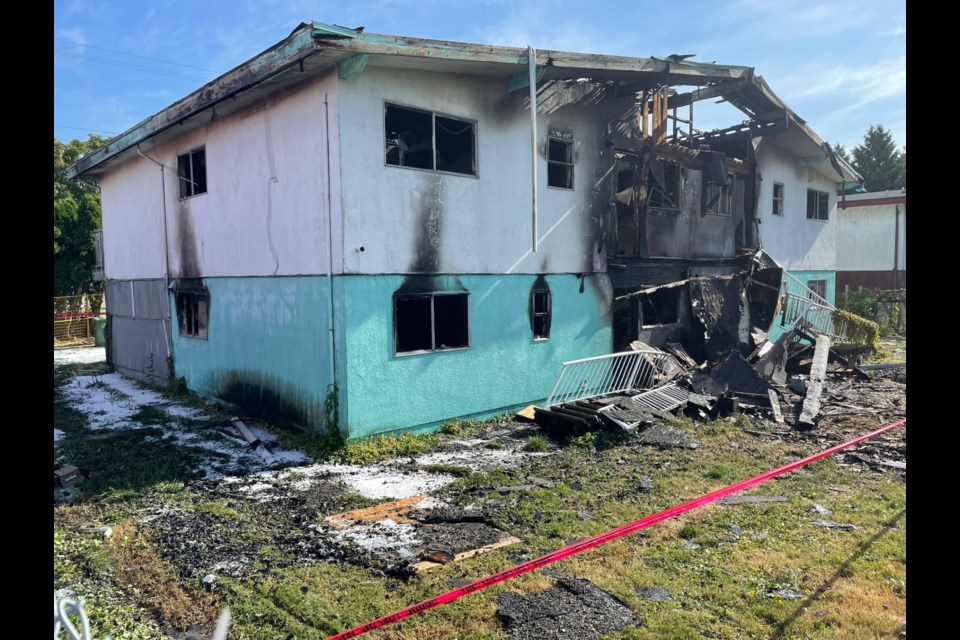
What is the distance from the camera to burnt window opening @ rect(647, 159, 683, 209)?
561 inches

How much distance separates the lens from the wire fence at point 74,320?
26.6m

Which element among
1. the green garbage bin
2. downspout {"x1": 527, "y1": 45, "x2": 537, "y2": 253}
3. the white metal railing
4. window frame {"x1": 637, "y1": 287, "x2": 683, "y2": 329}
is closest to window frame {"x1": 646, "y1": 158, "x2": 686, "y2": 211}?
window frame {"x1": 637, "y1": 287, "x2": 683, "y2": 329}

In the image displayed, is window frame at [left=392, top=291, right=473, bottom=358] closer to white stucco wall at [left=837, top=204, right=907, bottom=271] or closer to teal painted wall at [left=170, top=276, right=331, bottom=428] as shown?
teal painted wall at [left=170, top=276, right=331, bottom=428]

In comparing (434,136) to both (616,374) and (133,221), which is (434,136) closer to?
(616,374)

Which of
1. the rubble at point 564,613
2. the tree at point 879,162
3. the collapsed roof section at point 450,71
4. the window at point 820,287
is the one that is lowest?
the rubble at point 564,613

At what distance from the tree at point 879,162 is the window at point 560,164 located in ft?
166

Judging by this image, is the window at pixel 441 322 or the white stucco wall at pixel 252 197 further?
the window at pixel 441 322

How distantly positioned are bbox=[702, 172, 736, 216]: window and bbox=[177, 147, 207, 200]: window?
11894mm

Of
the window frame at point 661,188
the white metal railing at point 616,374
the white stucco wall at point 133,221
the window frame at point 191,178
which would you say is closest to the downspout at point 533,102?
the white metal railing at point 616,374

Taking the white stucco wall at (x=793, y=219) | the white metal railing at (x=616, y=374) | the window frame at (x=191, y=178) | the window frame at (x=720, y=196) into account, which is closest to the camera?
the white metal railing at (x=616, y=374)

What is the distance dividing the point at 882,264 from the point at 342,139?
103ft

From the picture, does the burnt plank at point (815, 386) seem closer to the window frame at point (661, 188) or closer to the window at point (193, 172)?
the window frame at point (661, 188)

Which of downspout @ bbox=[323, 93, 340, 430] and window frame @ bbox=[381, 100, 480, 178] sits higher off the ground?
window frame @ bbox=[381, 100, 480, 178]
